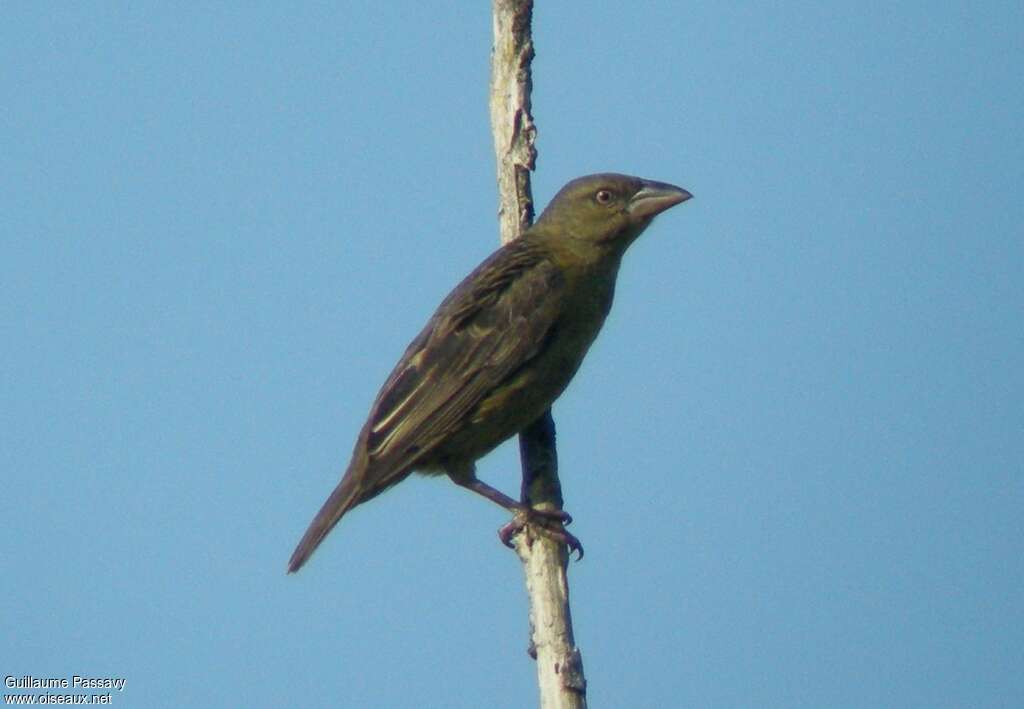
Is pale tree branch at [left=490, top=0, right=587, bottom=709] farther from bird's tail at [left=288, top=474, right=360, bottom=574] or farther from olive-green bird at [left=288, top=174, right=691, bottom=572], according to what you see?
bird's tail at [left=288, top=474, right=360, bottom=574]

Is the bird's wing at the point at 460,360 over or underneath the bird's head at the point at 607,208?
underneath

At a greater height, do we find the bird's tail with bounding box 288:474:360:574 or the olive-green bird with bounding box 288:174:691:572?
the olive-green bird with bounding box 288:174:691:572

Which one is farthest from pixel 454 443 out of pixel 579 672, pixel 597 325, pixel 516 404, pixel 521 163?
pixel 579 672

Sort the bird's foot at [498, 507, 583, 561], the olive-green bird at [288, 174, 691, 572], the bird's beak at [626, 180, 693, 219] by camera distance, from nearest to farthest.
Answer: the bird's foot at [498, 507, 583, 561] → the olive-green bird at [288, 174, 691, 572] → the bird's beak at [626, 180, 693, 219]

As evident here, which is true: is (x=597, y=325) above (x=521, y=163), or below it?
below

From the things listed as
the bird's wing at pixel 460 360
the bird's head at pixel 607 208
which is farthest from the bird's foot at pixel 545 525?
the bird's head at pixel 607 208

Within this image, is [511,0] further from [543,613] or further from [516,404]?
[543,613]

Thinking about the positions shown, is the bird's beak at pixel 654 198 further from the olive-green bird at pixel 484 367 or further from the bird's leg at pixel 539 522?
the bird's leg at pixel 539 522

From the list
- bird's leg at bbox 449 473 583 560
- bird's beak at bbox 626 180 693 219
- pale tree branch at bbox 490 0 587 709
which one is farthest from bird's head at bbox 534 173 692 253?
bird's leg at bbox 449 473 583 560
